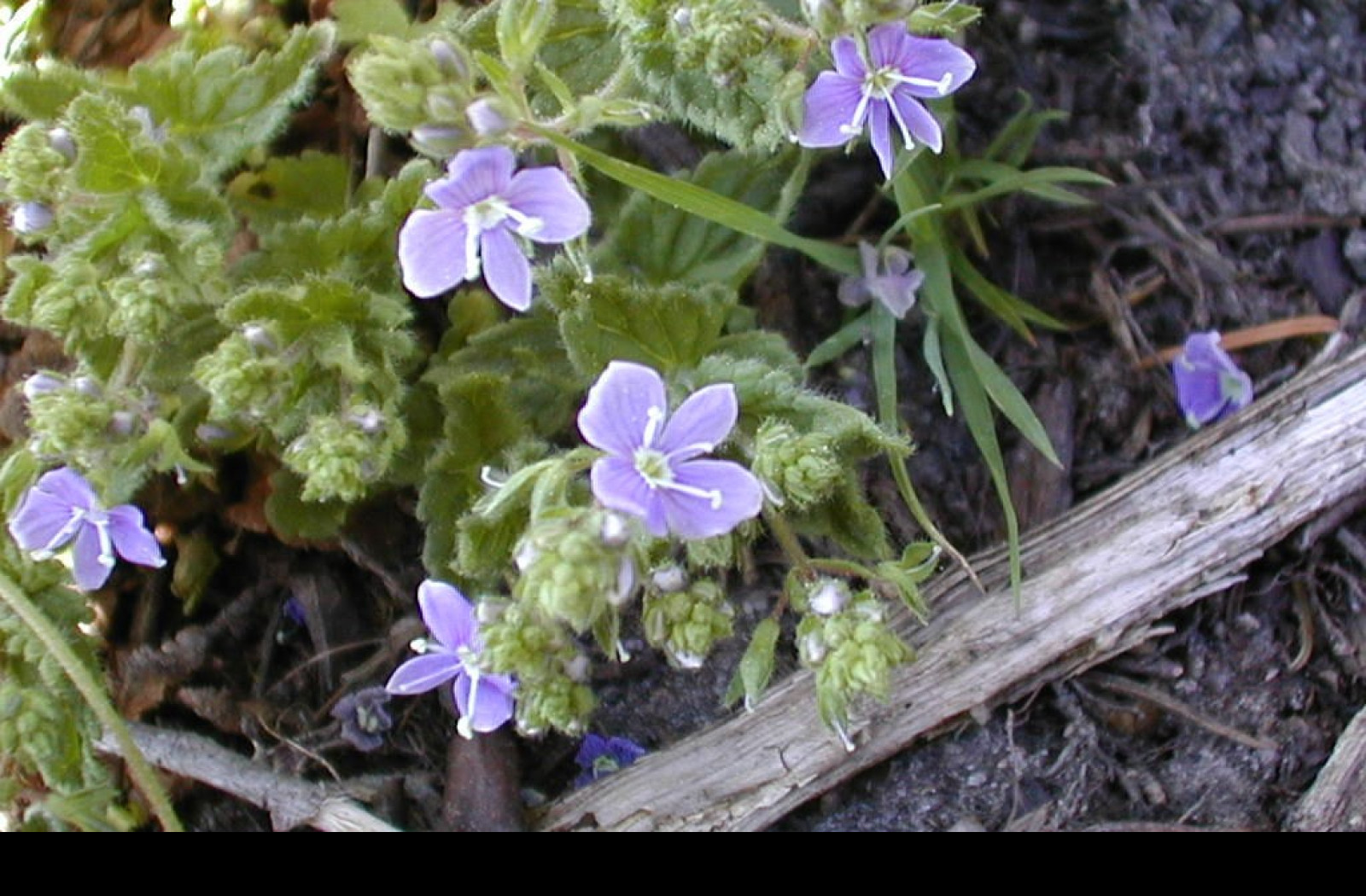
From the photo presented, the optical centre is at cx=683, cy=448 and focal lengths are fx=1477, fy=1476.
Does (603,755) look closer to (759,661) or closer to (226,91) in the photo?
(759,661)

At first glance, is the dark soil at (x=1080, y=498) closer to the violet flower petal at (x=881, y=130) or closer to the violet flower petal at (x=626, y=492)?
the violet flower petal at (x=881, y=130)

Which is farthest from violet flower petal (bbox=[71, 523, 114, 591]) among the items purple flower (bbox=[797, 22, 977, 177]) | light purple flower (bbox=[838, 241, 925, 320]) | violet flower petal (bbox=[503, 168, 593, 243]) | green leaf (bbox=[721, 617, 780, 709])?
light purple flower (bbox=[838, 241, 925, 320])

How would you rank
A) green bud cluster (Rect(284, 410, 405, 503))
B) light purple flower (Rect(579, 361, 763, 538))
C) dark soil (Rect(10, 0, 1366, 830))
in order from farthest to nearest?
dark soil (Rect(10, 0, 1366, 830)), green bud cluster (Rect(284, 410, 405, 503)), light purple flower (Rect(579, 361, 763, 538))

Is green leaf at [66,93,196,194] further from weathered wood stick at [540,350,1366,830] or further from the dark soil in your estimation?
weathered wood stick at [540,350,1366,830]

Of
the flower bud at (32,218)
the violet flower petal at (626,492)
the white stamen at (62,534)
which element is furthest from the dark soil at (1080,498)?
the violet flower petal at (626,492)

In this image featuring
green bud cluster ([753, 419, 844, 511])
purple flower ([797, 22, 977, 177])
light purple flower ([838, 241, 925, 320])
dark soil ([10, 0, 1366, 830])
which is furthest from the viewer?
light purple flower ([838, 241, 925, 320])

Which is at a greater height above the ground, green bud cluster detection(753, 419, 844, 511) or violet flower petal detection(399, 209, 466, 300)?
violet flower petal detection(399, 209, 466, 300)
